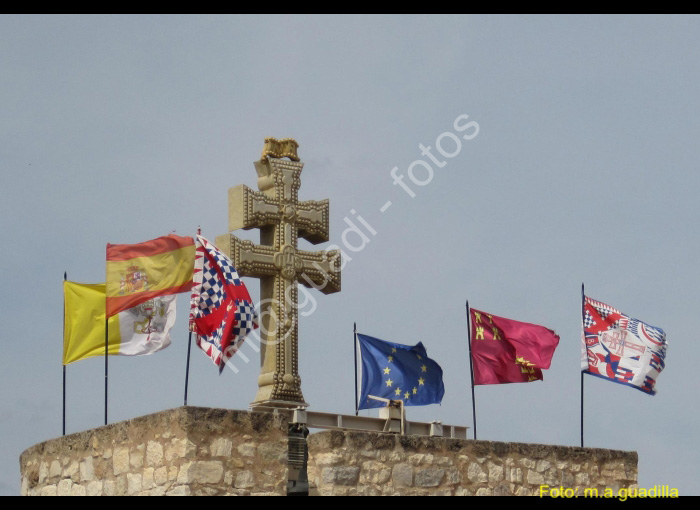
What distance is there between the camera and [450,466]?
14.4 metres

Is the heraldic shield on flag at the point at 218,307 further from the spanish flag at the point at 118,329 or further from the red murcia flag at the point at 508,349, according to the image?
the red murcia flag at the point at 508,349

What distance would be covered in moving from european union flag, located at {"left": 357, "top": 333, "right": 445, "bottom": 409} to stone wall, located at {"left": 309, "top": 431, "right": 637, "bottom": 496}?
5.23ft

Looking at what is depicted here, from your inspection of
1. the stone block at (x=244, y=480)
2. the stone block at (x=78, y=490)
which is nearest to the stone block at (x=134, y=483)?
the stone block at (x=78, y=490)

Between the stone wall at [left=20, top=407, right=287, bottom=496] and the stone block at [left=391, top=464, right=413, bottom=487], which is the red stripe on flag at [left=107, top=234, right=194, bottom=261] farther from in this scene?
the stone block at [left=391, top=464, right=413, bottom=487]

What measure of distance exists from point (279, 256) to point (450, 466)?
3817mm

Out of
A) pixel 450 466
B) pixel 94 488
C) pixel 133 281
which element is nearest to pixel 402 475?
pixel 450 466

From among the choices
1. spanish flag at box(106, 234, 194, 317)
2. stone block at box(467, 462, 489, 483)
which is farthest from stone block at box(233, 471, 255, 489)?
spanish flag at box(106, 234, 194, 317)

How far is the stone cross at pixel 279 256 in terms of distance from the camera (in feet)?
52.5

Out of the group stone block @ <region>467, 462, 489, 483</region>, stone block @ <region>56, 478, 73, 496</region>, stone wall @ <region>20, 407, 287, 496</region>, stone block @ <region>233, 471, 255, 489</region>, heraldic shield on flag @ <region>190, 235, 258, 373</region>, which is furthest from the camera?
heraldic shield on flag @ <region>190, 235, 258, 373</region>

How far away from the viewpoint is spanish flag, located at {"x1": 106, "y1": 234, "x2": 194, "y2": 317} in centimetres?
1512

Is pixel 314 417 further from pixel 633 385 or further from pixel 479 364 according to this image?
pixel 633 385

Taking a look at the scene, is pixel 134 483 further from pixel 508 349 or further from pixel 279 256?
pixel 508 349

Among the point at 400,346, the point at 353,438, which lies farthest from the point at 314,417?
the point at 400,346
